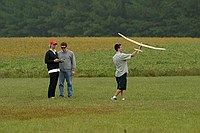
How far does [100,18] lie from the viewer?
110m

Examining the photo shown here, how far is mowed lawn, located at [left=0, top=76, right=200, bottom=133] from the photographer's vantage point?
13.8 metres

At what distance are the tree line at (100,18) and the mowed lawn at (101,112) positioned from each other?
78.5 meters

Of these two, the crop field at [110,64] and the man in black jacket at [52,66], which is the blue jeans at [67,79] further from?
the crop field at [110,64]

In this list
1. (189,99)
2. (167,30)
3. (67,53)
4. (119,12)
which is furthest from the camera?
(119,12)

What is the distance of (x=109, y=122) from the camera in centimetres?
1451

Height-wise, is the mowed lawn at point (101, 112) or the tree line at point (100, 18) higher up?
the mowed lawn at point (101, 112)

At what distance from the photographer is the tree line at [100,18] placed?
103875 millimetres

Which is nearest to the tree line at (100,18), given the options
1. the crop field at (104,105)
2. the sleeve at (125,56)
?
the crop field at (104,105)

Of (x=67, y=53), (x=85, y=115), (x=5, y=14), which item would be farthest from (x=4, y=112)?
(x=5, y=14)

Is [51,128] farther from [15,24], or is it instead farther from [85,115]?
[15,24]

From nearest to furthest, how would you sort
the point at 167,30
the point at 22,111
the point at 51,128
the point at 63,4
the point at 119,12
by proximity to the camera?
the point at 51,128
the point at 22,111
the point at 167,30
the point at 119,12
the point at 63,4

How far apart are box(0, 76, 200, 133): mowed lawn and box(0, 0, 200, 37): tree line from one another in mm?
78547

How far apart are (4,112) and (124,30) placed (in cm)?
9073

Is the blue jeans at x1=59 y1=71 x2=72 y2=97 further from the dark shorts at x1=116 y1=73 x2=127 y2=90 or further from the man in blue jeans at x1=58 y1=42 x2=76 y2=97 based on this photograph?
the dark shorts at x1=116 y1=73 x2=127 y2=90
